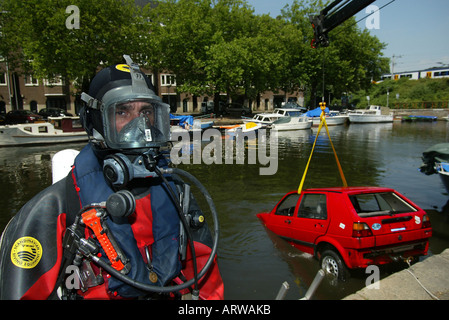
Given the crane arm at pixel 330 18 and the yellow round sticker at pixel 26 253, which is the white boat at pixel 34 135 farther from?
the yellow round sticker at pixel 26 253

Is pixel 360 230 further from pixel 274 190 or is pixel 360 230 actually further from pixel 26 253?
pixel 274 190

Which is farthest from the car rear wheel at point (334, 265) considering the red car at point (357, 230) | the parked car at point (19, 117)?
the parked car at point (19, 117)

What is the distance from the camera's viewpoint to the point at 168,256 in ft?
6.81

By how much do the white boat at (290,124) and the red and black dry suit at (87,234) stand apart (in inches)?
1411

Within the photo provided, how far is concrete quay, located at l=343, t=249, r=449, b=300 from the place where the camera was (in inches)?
179

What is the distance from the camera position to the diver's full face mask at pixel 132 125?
2.14 metres

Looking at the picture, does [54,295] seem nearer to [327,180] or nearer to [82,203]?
[82,203]

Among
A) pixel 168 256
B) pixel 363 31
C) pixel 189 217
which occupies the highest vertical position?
pixel 363 31

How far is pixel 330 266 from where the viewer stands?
22.6 ft

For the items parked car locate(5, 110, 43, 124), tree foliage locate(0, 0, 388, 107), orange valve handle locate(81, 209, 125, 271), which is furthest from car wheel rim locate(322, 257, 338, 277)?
parked car locate(5, 110, 43, 124)

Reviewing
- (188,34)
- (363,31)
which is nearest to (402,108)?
(363,31)

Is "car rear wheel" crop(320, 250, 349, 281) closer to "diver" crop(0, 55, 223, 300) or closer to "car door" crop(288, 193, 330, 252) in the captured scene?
"car door" crop(288, 193, 330, 252)

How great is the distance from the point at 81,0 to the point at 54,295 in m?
34.7

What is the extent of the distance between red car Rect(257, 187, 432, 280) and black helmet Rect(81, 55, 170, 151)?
5203mm
